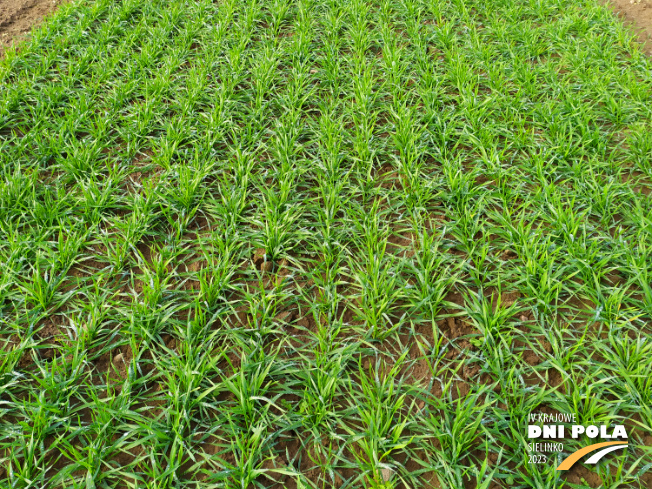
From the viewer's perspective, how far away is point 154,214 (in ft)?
8.73

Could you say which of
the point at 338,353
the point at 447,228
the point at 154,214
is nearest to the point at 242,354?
the point at 338,353

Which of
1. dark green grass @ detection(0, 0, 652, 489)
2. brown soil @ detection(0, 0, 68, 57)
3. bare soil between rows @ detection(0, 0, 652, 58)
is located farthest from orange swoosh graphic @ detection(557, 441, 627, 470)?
brown soil @ detection(0, 0, 68, 57)

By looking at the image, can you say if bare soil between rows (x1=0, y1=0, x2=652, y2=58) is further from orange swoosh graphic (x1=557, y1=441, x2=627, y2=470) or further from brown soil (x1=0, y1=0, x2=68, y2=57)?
orange swoosh graphic (x1=557, y1=441, x2=627, y2=470)

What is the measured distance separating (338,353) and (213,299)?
70 cm

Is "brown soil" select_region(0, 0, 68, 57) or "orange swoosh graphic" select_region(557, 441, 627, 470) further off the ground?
"brown soil" select_region(0, 0, 68, 57)

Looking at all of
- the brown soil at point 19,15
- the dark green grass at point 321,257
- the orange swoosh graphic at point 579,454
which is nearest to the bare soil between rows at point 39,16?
the brown soil at point 19,15

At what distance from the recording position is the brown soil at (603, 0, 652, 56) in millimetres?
4391

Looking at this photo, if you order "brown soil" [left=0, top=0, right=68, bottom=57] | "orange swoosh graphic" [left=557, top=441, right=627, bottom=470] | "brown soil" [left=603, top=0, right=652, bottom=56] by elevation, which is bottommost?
"orange swoosh graphic" [left=557, top=441, right=627, bottom=470]

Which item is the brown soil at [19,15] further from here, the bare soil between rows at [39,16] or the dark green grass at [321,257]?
the dark green grass at [321,257]

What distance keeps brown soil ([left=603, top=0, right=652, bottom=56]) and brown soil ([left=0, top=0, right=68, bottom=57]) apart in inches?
237

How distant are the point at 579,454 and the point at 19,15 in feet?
19.9

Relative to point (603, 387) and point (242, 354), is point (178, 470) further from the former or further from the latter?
point (603, 387)

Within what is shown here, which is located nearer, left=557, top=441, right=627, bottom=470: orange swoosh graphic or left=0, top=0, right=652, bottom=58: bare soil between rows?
left=557, top=441, right=627, bottom=470: orange swoosh graphic

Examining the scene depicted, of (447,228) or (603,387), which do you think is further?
(447,228)
